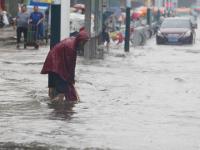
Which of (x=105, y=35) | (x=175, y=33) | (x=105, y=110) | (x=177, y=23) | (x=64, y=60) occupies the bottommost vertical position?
(x=105, y=110)

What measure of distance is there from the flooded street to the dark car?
1629cm

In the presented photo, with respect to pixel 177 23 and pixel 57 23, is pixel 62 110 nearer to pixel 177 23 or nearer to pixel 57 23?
pixel 57 23

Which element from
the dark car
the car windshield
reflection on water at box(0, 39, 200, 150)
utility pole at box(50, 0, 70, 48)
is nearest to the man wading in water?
reflection on water at box(0, 39, 200, 150)

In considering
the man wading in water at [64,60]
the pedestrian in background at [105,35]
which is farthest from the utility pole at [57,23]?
the pedestrian in background at [105,35]

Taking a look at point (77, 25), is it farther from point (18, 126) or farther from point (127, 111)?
point (18, 126)

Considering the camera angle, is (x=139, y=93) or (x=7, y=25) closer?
(x=139, y=93)

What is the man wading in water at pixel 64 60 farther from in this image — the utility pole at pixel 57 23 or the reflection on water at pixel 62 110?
the utility pole at pixel 57 23

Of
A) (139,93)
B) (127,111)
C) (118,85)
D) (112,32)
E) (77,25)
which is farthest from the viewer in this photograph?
(112,32)

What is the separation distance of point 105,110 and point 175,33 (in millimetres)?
26762

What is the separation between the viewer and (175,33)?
39.6 meters

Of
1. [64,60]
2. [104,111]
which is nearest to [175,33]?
[64,60]

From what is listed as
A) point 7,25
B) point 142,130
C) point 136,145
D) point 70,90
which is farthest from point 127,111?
point 7,25

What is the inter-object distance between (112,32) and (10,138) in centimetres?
2624

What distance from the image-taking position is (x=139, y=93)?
16.3 m
